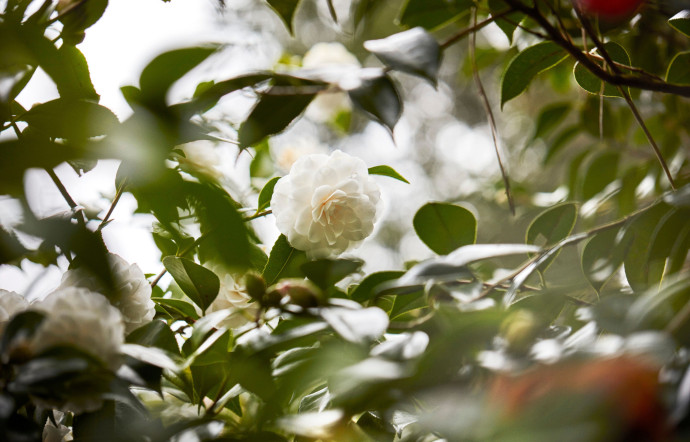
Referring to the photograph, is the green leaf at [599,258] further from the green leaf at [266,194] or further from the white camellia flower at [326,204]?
the green leaf at [266,194]

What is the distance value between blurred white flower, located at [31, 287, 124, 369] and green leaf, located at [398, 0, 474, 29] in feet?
1.37

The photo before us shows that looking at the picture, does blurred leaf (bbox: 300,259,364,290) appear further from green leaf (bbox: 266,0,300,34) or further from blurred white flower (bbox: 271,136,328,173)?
blurred white flower (bbox: 271,136,328,173)

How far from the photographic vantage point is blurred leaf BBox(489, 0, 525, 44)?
0.53 meters

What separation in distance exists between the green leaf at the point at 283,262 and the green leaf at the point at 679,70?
45 centimetres

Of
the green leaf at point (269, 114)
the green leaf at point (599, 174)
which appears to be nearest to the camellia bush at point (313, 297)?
the green leaf at point (269, 114)

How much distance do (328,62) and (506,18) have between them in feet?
1.62

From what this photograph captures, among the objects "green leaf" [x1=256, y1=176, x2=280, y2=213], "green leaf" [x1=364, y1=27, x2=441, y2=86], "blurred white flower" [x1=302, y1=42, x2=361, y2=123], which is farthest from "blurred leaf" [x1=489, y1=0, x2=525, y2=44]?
"blurred white flower" [x1=302, y1=42, x2=361, y2=123]

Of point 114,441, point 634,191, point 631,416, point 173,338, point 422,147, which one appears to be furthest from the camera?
point 422,147

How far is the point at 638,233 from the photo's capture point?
47 centimetres

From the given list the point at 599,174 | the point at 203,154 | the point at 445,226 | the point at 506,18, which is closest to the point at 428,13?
the point at 506,18

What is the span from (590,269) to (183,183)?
1.31 ft

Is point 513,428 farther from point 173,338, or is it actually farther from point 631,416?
point 173,338

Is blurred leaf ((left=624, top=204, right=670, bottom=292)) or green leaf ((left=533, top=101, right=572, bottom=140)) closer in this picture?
blurred leaf ((left=624, top=204, right=670, bottom=292))

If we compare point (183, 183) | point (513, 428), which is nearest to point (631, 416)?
point (513, 428)
